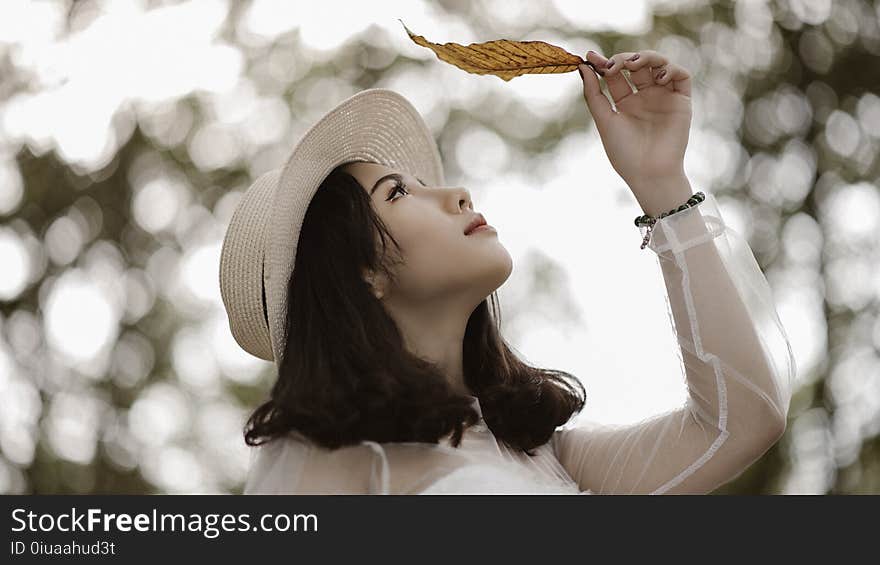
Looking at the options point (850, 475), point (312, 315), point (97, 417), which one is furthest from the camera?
point (97, 417)

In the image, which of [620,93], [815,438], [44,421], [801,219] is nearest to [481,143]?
[801,219]

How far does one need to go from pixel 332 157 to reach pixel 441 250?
0.38 m

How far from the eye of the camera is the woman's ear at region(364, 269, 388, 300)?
6.93 feet

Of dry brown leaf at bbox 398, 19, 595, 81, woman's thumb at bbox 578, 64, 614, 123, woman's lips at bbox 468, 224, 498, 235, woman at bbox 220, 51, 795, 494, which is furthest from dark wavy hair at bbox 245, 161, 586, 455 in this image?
woman's thumb at bbox 578, 64, 614, 123

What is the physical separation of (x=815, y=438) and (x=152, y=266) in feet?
→ 14.4

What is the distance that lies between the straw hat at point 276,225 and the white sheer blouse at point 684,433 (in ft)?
0.94

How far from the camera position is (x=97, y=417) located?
7.04 m

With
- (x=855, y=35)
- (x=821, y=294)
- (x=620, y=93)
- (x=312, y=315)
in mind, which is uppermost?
(x=620, y=93)

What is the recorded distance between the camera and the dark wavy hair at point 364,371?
1.86 metres

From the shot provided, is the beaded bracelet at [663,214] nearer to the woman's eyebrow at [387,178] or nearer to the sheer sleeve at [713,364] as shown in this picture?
the sheer sleeve at [713,364]

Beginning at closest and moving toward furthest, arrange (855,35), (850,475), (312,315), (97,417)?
1. (312,315)
2. (850,475)
3. (855,35)
4. (97,417)

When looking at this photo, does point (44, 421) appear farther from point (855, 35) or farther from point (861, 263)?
point (855, 35)

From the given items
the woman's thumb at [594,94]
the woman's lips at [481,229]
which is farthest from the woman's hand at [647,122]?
the woman's lips at [481,229]

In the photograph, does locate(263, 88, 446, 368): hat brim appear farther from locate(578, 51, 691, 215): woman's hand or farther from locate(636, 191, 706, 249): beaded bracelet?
locate(636, 191, 706, 249): beaded bracelet
